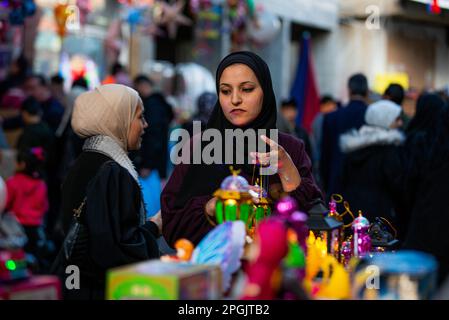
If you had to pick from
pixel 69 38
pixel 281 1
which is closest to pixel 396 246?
pixel 69 38

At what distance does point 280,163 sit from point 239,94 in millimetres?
400

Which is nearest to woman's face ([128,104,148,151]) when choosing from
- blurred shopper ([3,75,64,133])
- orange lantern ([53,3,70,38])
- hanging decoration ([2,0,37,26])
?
hanging decoration ([2,0,37,26])

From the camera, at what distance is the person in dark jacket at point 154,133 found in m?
8.13

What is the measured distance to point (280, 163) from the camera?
3152mm

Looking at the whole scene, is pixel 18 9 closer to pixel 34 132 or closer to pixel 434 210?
pixel 34 132

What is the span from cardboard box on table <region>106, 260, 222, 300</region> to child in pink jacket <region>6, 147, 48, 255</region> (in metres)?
5.38

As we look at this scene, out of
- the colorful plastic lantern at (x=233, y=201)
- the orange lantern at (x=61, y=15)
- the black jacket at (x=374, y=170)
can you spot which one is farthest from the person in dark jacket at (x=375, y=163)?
the orange lantern at (x=61, y=15)

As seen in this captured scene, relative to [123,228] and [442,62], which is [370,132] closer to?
[123,228]

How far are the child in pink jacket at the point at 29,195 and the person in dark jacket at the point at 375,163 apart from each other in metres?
2.65

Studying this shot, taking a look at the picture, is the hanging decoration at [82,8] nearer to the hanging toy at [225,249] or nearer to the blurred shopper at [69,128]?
the blurred shopper at [69,128]

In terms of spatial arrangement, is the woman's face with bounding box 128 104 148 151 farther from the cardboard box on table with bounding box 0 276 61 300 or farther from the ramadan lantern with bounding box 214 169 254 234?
the cardboard box on table with bounding box 0 276 61 300

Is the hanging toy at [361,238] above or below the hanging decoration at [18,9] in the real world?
below

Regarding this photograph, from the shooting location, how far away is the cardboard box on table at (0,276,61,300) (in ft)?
7.04
